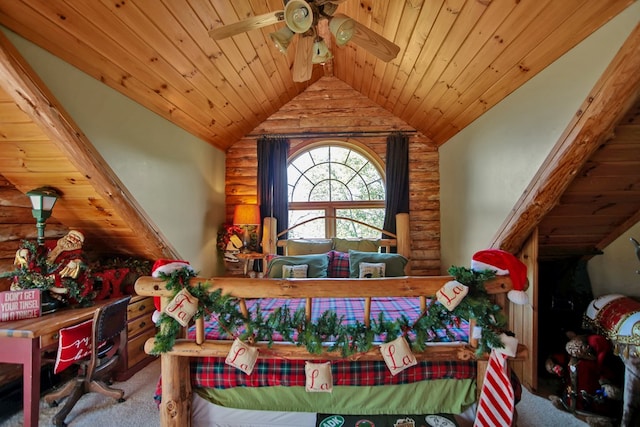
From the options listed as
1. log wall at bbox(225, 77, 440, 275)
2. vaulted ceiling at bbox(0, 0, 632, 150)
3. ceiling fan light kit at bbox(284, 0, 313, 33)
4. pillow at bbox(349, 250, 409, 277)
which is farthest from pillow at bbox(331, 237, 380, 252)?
ceiling fan light kit at bbox(284, 0, 313, 33)

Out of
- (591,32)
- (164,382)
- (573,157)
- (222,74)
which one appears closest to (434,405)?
(164,382)

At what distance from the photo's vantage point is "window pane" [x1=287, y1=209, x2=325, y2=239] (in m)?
3.89

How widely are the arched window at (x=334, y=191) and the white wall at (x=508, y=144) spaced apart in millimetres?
894

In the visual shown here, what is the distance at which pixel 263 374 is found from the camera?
1.54 m

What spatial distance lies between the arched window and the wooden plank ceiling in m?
1.00

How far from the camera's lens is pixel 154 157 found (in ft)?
8.00

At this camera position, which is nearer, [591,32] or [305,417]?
[591,32]

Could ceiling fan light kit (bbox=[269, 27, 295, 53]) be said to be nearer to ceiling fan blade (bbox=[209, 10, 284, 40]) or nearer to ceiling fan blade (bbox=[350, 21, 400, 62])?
ceiling fan blade (bbox=[209, 10, 284, 40])

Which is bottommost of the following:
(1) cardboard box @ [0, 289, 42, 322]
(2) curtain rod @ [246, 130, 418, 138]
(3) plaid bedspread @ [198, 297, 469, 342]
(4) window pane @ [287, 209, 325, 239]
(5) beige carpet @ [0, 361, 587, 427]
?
(5) beige carpet @ [0, 361, 587, 427]

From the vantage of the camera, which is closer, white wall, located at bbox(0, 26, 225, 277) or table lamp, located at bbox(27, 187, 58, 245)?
white wall, located at bbox(0, 26, 225, 277)

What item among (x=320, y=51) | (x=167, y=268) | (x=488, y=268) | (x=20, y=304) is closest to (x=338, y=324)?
(x=488, y=268)

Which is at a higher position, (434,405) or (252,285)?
(252,285)

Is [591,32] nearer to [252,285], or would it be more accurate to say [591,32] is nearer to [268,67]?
[252,285]

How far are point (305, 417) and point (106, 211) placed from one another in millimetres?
2118
